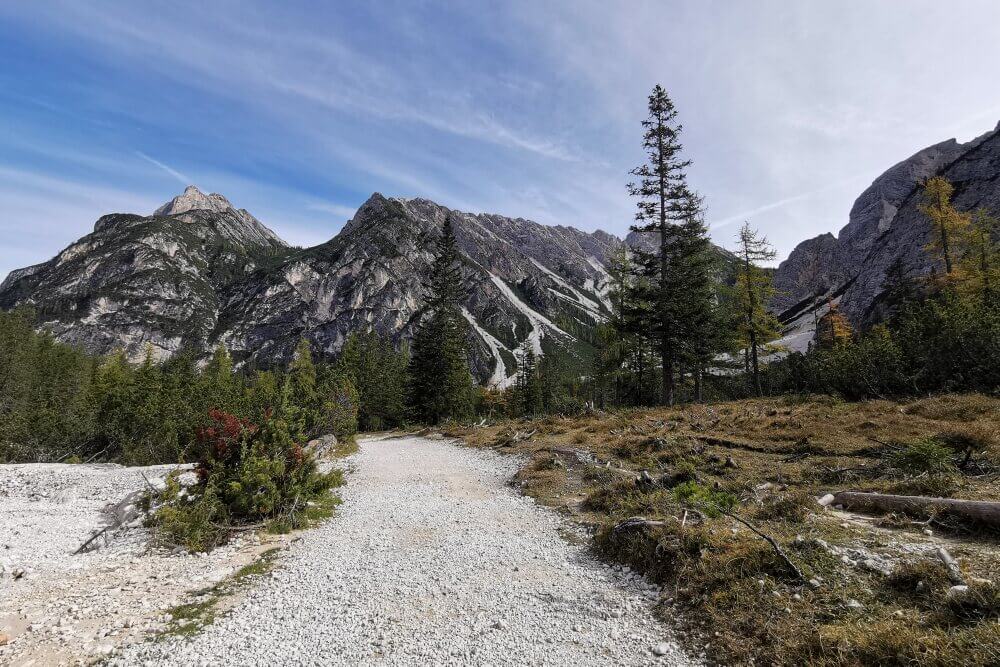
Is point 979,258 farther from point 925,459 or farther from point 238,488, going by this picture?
point 238,488

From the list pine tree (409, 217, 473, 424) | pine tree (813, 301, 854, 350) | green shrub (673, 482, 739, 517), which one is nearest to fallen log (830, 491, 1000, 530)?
green shrub (673, 482, 739, 517)

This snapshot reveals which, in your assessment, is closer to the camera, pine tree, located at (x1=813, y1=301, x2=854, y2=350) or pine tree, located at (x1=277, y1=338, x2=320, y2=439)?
pine tree, located at (x1=277, y1=338, x2=320, y2=439)

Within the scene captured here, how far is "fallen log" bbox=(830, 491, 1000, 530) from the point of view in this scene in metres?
5.36

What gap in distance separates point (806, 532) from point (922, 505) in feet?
6.40

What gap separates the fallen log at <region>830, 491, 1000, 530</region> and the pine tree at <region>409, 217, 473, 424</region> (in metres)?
31.1

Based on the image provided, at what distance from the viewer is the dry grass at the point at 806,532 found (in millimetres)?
3660

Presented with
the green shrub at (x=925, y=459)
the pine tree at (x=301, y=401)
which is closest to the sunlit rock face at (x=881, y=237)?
the green shrub at (x=925, y=459)

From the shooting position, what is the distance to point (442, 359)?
37.8 m

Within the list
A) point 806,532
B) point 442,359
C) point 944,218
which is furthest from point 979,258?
point 806,532

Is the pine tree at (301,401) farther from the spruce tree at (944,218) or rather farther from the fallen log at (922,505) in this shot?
the spruce tree at (944,218)

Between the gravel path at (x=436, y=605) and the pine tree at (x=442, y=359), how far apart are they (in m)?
27.9

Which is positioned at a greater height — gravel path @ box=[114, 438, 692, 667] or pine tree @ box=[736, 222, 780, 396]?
pine tree @ box=[736, 222, 780, 396]

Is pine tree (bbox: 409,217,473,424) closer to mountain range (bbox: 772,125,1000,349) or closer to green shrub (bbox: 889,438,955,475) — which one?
green shrub (bbox: 889,438,955,475)

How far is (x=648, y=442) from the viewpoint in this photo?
1419cm
